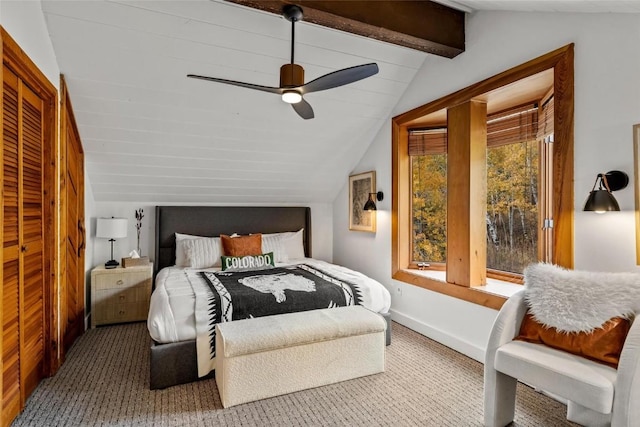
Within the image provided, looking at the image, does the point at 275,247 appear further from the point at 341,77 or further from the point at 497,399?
the point at 497,399

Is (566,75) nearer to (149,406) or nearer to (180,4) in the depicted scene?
(180,4)

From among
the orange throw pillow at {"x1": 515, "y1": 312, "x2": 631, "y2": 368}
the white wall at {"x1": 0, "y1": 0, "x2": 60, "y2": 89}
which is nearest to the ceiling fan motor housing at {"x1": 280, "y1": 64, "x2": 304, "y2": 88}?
the white wall at {"x1": 0, "y1": 0, "x2": 60, "y2": 89}

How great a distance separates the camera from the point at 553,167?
2475 millimetres

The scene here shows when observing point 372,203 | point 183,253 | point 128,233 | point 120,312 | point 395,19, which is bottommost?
point 120,312

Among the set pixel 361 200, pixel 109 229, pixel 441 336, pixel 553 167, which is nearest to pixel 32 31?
pixel 109 229

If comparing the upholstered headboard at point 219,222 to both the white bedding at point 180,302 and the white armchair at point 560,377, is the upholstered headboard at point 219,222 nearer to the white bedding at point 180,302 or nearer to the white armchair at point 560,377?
the white bedding at point 180,302

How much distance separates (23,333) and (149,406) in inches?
35.6

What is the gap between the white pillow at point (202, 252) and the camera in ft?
13.6

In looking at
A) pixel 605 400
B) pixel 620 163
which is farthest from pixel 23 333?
pixel 620 163

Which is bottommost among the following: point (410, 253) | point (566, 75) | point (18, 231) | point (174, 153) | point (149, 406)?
point (149, 406)

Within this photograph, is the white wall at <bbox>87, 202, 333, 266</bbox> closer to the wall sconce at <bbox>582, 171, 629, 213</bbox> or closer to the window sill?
the window sill

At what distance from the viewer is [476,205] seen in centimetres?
316

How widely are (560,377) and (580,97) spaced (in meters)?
1.71

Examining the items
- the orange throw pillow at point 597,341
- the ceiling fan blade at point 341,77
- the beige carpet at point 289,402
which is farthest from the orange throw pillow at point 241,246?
the orange throw pillow at point 597,341
